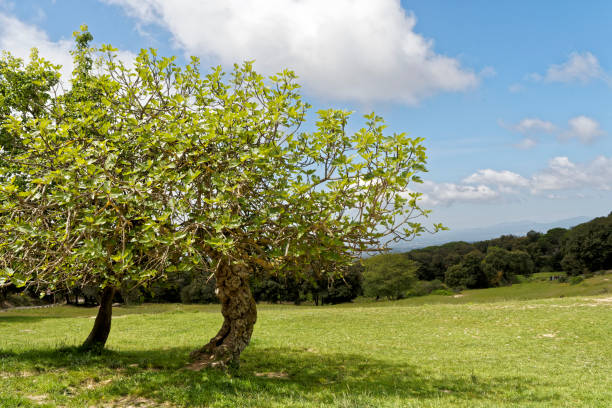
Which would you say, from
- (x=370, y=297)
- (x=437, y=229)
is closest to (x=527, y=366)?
(x=437, y=229)

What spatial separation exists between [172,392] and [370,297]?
78.3 meters

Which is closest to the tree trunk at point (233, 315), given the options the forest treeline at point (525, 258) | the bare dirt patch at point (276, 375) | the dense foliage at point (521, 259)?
the bare dirt patch at point (276, 375)

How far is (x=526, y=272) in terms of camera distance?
3713 inches

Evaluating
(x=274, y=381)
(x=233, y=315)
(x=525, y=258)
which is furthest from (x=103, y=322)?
(x=525, y=258)

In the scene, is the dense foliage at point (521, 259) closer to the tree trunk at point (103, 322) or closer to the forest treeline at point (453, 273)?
the forest treeline at point (453, 273)

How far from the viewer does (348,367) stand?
1346 cm

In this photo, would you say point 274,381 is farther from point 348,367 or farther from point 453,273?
point 453,273

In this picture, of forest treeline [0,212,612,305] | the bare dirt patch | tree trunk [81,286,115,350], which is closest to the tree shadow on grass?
the bare dirt patch

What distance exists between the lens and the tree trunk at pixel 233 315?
1134 cm

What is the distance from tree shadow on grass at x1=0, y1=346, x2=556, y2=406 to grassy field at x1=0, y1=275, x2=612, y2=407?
0.04 m

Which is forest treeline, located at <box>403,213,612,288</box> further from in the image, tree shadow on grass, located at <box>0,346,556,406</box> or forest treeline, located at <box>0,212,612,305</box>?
tree shadow on grass, located at <box>0,346,556,406</box>

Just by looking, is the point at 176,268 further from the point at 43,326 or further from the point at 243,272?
the point at 43,326

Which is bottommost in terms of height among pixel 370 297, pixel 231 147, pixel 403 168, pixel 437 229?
pixel 370 297

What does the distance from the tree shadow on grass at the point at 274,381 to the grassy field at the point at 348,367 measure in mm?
38
